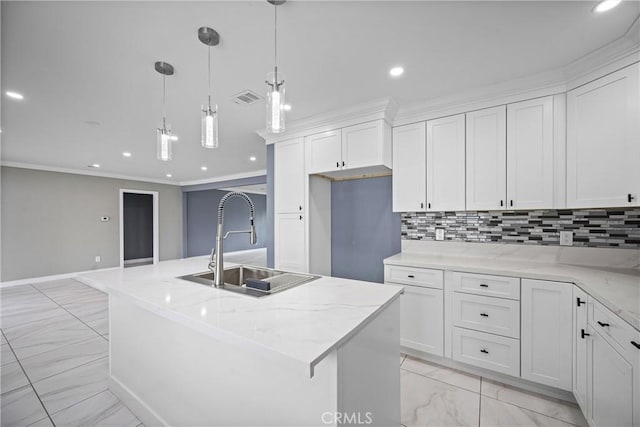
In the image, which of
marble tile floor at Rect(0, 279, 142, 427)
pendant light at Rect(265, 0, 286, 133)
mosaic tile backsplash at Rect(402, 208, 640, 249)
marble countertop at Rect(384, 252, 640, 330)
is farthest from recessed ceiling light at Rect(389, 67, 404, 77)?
marble tile floor at Rect(0, 279, 142, 427)

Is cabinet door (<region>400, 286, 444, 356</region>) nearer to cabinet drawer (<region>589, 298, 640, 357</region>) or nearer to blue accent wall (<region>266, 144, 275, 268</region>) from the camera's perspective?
cabinet drawer (<region>589, 298, 640, 357</region>)

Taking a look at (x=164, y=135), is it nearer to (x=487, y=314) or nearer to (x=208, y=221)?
(x=487, y=314)

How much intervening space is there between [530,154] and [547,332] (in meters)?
1.44

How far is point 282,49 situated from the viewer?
1779 mm

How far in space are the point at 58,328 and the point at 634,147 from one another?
5910 mm

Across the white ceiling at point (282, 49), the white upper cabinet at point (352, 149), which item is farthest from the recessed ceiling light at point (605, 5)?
the white upper cabinet at point (352, 149)

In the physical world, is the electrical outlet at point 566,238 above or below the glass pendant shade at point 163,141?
below

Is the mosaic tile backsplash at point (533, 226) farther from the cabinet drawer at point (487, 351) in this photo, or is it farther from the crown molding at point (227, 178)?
the crown molding at point (227, 178)

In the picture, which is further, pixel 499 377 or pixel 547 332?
pixel 499 377

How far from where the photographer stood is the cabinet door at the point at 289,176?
3117mm

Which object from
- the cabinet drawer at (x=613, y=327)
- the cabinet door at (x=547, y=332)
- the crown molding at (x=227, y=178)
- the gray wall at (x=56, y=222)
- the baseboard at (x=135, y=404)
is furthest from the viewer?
the crown molding at (x=227, y=178)

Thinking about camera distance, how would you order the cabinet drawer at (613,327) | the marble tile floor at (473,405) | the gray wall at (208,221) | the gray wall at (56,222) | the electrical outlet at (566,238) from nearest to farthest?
the cabinet drawer at (613,327)
the marble tile floor at (473,405)
the electrical outlet at (566,238)
the gray wall at (56,222)
the gray wall at (208,221)

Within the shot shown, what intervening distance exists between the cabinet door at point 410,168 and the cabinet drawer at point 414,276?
67cm

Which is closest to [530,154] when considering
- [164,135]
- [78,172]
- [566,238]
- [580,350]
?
[566,238]
